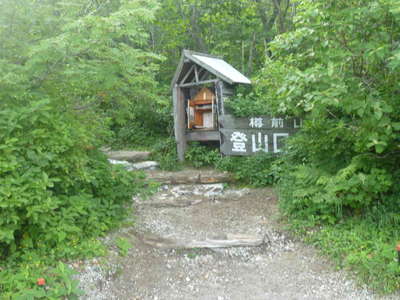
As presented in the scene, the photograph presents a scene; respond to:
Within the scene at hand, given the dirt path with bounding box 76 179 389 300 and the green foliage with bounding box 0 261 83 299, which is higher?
the green foliage with bounding box 0 261 83 299

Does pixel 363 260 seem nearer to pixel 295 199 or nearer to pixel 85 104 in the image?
pixel 295 199

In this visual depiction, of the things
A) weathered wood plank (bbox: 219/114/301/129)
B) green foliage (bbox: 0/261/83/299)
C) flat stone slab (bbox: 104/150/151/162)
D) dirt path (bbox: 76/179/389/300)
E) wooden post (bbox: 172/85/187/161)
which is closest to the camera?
green foliage (bbox: 0/261/83/299)

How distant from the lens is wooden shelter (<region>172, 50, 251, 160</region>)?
29.4 ft

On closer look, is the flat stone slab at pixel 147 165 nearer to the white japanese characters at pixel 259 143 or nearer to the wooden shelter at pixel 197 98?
the wooden shelter at pixel 197 98

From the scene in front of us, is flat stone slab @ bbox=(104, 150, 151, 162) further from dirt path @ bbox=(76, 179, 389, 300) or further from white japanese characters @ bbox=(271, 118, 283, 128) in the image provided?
dirt path @ bbox=(76, 179, 389, 300)

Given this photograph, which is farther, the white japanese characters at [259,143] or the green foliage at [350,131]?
the white japanese characters at [259,143]

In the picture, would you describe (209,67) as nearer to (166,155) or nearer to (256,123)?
(256,123)

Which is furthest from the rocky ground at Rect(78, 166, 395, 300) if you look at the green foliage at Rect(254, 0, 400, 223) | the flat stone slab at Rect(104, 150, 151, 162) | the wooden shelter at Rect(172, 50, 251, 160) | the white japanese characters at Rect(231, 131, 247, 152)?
the flat stone slab at Rect(104, 150, 151, 162)

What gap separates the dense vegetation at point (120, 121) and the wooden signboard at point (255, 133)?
7.96ft

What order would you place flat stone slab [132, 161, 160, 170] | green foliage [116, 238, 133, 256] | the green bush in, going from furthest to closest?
1. flat stone slab [132, 161, 160, 170]
2. green foliage [116, 238, 133, 256]
3. the green bush

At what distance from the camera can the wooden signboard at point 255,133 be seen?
25.7 feet

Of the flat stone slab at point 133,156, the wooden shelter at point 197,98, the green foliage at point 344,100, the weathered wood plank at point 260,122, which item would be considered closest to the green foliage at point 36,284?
the green foliage at point 344,100

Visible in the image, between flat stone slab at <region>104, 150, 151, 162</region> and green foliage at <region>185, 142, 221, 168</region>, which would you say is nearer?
green foliage at <region>185, 142, 221, 168</region>

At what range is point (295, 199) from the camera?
501 cm
